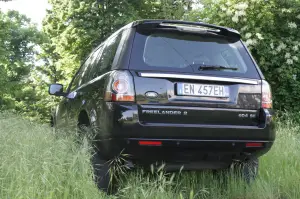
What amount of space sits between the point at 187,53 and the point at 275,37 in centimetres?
766

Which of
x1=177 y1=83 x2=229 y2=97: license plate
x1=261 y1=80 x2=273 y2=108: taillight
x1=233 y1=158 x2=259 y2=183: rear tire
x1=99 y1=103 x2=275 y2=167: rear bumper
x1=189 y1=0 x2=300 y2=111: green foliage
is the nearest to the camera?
x1=99 y1=103 x2=275 y2=167: rear bumper

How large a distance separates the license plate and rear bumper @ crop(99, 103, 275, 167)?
285 millimetres

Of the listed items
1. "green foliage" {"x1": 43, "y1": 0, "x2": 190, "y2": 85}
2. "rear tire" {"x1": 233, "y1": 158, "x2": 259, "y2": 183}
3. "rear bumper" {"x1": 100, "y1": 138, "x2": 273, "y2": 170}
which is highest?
"green foliage" {"x1": 43, "y1": 0, "x2": 190, "y2": 85}

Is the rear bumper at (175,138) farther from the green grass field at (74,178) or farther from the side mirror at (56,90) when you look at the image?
the side mirror at (56,90)

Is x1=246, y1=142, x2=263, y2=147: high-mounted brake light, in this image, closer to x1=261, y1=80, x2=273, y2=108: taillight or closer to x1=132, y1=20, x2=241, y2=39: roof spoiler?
x1=261, y1=80, x2=273, y2=108: taillight

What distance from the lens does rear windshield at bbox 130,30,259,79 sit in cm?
329

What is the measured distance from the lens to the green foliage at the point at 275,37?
995cm

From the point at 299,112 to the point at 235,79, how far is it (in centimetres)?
677

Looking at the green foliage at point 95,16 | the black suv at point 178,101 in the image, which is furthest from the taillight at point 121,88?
the green foliage at point 95,16

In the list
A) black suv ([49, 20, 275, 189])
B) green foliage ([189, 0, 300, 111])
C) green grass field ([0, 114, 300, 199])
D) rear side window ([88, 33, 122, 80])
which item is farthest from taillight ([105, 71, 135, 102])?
green foliage ([189, 0, 300, 111])

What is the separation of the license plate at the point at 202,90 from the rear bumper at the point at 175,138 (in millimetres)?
285

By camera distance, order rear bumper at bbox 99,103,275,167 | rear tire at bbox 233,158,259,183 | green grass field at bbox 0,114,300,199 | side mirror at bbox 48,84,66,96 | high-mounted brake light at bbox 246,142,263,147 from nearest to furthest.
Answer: green grass field at bbox 0,114,300,199
rear bumper at bbox 99,103,275,167
high-mounted brake light at bbox 246,142,263,147
rear tire at bbox 233,158,259,183
side mirror at bbox 48,84,66,96

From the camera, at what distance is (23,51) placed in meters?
24.4

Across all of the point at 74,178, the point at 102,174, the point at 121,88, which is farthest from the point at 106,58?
the point at 74,178
